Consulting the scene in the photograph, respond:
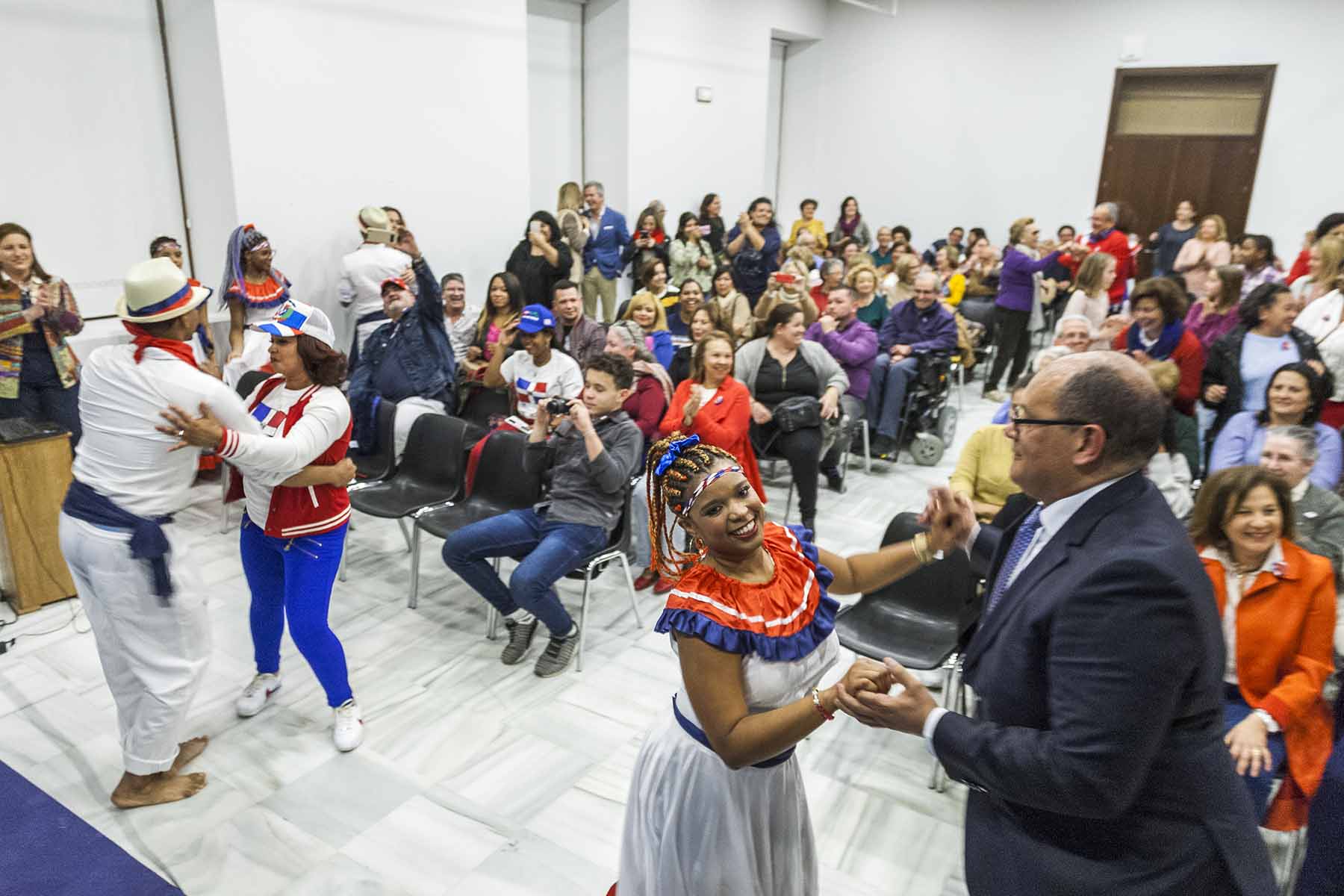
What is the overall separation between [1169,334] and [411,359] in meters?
4.34

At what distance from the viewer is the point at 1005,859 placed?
1.45 meters

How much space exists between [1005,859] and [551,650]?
8.35ft

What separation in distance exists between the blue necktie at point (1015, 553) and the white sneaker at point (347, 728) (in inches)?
94.5

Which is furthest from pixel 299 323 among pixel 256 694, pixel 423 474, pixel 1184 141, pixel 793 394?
pixel 1184 141

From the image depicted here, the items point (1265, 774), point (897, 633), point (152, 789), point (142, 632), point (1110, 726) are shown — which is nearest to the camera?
point (1110, 726)

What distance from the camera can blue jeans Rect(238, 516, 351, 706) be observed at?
119 inches

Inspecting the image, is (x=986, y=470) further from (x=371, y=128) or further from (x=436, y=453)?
(x=371, y=128)

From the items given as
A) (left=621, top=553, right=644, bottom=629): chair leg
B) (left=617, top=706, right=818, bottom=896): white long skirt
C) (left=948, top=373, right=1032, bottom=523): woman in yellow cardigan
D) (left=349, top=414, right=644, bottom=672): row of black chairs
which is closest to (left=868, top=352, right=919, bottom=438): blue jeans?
(left=948, top=373, right=1032, bottom=523): woman in yellow cardigan

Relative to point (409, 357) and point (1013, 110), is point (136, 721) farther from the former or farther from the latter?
point (1013, 110)

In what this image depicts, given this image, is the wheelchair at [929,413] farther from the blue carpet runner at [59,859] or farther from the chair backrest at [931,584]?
the blue carpet runner at [59,859]

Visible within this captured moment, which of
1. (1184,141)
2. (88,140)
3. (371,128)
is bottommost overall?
(88,140)

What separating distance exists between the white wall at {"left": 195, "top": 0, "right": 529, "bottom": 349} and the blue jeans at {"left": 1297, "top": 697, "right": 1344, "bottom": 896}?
630 cm

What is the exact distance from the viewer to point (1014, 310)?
8.09 m

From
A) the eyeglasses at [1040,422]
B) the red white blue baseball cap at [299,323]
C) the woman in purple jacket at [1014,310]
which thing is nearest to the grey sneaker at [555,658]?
the red white blue baseball cap at [299,323]
